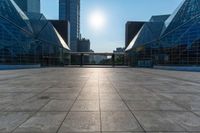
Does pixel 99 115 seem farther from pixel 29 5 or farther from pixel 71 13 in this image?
pixel 71 13

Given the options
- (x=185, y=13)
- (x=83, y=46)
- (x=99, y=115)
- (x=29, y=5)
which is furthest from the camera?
(x=83, y=46)

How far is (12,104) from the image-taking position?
7.30 meters

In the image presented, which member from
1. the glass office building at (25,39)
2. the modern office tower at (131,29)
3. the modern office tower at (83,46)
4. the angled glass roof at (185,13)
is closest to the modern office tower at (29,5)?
the modern office tower at (83,46)

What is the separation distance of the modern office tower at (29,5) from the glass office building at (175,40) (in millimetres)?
91002

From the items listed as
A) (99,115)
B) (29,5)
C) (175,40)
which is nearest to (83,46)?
(29,5)

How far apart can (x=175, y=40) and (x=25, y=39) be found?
33.6 meters

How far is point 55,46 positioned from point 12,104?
59820mm

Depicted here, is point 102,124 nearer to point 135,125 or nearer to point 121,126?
point 121,126

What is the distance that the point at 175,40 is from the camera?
149ft

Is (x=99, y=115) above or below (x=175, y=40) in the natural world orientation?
below

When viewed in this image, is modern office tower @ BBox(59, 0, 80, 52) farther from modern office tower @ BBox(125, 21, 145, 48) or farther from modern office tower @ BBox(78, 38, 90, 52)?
modern office tower @ BBox(125, 21, 145, 48)

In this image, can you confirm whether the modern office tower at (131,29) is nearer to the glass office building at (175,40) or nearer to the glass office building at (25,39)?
the glass office building at (175,40)

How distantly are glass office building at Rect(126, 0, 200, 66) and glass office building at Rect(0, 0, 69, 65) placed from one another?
26541 millimetres

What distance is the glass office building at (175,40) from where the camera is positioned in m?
39.8
